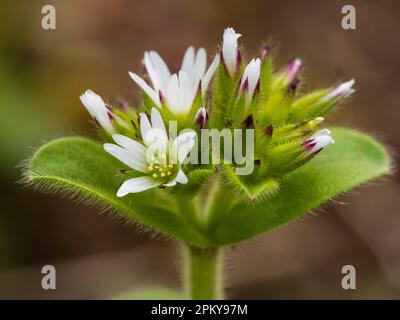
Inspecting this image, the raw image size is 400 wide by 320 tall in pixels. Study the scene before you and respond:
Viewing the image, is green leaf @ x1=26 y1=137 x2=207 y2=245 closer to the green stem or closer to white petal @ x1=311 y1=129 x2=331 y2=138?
the green stem

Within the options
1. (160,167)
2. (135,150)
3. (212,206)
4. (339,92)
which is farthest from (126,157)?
(339,92)

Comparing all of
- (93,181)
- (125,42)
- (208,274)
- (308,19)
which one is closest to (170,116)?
(93,181)

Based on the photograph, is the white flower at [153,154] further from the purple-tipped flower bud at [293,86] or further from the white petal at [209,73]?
the purple-tipped flower bud at [293,86]

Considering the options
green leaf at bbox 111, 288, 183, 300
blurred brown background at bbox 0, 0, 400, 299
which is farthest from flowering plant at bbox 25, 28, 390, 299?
blurred brown background at bbox 0, 0, 400, 299

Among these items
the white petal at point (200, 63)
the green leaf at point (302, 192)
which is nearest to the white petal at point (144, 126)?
the white petal at point (200, 63)

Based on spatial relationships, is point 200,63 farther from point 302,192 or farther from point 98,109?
point 302,192

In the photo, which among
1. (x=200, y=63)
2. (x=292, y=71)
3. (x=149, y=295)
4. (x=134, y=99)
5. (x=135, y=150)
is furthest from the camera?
(x=134, y=99)
